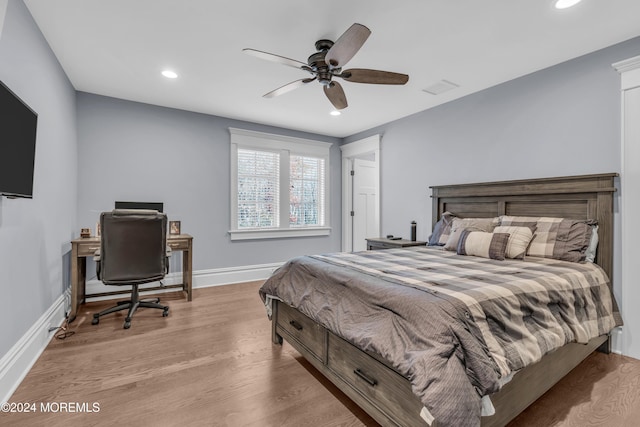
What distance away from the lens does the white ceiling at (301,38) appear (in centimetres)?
208

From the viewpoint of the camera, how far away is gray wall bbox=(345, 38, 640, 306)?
254cm

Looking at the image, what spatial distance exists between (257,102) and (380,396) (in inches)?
138

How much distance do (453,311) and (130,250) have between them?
2981mm

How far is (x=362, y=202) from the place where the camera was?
5758 millimetres

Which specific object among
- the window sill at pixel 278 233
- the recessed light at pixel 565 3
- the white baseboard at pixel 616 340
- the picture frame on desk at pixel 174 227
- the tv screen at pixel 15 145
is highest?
the recessed light at pixel 565 3

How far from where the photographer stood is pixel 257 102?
384 cm

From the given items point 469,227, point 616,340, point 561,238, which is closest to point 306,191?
point 469,227

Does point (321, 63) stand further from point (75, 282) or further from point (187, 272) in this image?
point (75, 282)

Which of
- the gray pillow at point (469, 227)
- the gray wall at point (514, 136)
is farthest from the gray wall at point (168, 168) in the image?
the gray pillow at point (469, 227)

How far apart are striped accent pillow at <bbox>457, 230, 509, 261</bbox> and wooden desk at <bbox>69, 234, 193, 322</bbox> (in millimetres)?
3086

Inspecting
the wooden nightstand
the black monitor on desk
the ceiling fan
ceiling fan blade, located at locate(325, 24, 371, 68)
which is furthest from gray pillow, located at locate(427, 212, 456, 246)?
the black monitor on desk

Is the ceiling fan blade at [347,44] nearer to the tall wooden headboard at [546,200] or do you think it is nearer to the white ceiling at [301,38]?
the white ceiling at [301,38]

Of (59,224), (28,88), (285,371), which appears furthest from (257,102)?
(285,371)

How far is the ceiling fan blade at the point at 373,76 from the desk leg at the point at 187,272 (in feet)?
9.00
